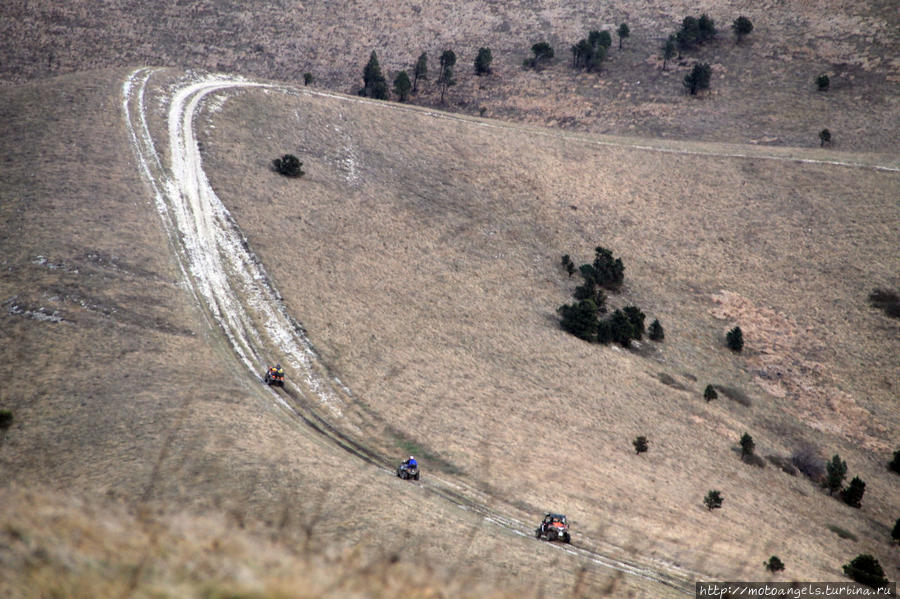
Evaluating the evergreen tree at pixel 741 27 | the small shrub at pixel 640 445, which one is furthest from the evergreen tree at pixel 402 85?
the small shrub at pixel 640 445

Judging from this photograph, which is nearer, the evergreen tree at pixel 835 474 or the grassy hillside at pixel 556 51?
the evergreen tree at pixel 835 474

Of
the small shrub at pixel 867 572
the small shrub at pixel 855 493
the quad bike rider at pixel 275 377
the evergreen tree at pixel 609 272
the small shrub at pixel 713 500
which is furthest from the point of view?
the evergreen tree at pixel 609 272

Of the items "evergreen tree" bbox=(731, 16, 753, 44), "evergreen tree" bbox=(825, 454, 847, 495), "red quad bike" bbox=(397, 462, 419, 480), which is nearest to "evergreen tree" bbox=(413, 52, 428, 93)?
"evergreen tree" bbox=(731, 16, 753, 44)

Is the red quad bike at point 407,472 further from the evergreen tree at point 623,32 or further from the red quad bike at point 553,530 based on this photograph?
the evergreen tree at point 623,32

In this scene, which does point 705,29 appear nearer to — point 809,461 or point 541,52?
point 541,52

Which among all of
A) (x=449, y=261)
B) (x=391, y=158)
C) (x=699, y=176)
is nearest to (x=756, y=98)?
(x=699, y=176)

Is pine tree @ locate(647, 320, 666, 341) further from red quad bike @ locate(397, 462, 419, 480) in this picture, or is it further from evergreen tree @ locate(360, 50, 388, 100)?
evergreen tree @ locate(360, 50, 388, 100)
